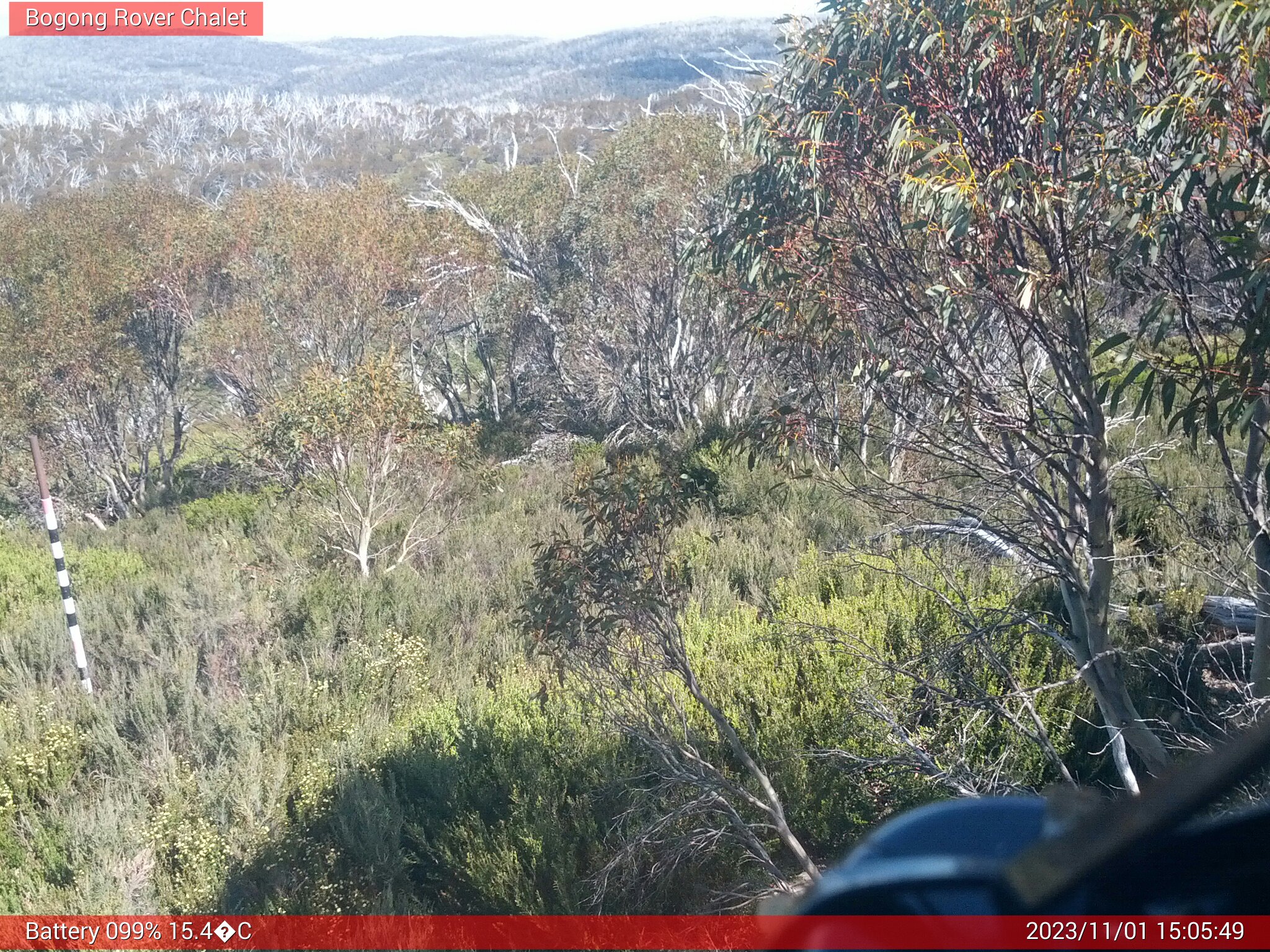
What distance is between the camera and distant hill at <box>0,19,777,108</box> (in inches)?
3403

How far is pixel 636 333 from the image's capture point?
1767cm

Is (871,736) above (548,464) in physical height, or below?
above

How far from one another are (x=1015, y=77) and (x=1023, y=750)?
10.2 ft

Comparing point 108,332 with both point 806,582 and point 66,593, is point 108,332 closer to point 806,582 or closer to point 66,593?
point 66,593

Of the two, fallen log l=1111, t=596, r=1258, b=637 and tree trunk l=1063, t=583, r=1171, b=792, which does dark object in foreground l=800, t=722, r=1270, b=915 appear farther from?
fallen log l=1111, t=596, r=1258, b=637

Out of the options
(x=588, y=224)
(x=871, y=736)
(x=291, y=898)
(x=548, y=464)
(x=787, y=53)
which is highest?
(x=787, y=53)

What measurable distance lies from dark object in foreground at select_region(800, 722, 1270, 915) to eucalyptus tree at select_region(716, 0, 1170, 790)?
9.38 feet

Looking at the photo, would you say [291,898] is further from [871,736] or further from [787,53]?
[787,53]

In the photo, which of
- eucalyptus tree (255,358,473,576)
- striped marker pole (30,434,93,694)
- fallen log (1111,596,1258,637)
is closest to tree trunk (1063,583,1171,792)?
fallen log (1111,596,1258,637)

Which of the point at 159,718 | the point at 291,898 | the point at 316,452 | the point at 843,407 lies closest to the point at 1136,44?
the point at 291,898

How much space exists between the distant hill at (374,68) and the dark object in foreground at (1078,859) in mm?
79461

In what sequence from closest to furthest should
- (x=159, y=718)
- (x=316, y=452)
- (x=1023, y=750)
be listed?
(x=1023, y=750)
(x=159, y=718)
(x=316, y=452)

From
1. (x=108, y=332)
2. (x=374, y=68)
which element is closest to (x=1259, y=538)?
(x=108, y=332)

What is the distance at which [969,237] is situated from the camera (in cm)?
387
